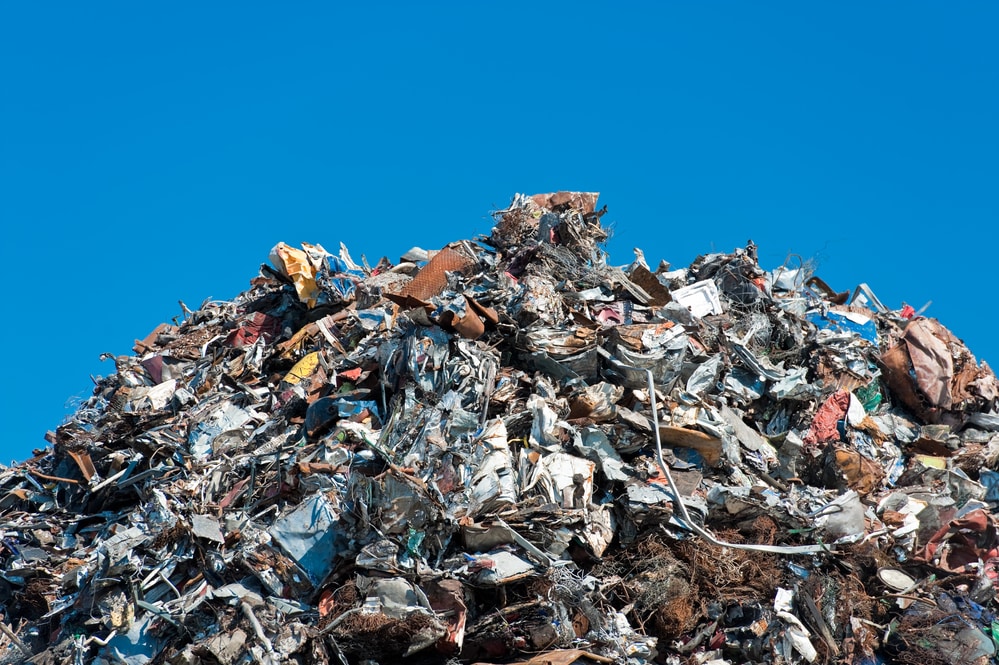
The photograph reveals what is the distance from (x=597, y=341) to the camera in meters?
10.8

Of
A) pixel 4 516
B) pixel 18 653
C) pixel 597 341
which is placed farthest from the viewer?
pixel 4 516

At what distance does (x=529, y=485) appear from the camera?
29.5ft

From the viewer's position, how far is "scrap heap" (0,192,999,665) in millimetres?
8336

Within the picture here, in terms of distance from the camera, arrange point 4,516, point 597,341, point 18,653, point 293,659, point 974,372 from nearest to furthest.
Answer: point 293,659
point 18,653
point 597,341
point 4,516
point 974,372

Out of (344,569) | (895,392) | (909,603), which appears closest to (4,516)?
(344,569)

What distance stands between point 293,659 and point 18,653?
130 inches

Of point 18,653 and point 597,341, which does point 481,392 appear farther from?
point 18,653

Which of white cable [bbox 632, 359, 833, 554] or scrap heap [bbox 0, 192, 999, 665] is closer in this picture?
scrap heap [bbox 0, 192, 999, 665]

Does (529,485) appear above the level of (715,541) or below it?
above

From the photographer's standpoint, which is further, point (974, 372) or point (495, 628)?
point (974, 372)

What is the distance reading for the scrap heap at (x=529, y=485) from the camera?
8.34 metres

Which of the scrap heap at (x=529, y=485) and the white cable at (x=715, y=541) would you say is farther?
Answer: the white cable at (x=715, y=541)

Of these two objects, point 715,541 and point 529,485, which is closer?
point 715,541

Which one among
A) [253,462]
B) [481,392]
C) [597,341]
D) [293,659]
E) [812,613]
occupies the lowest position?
[293,659]
